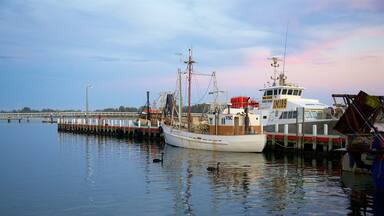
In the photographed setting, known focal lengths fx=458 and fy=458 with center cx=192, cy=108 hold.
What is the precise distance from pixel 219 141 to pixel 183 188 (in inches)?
829

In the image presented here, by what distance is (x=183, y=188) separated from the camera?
26.5 metres

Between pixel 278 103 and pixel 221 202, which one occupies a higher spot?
pixel 278 103

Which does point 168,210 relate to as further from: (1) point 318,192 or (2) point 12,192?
(2) point 12,192

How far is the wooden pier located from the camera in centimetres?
7081

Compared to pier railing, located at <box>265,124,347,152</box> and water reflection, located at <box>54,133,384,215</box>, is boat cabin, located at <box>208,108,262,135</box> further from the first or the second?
water reflection, located at <box>54,133,384,215</box>

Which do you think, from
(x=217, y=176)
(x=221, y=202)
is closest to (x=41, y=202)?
(x=221, y=202)

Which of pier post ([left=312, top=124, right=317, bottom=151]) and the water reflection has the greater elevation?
pier post ([left=312, top=124, right=317, bottom=151])

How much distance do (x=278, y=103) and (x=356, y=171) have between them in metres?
21.6

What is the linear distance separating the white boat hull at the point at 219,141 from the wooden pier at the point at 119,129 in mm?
14643

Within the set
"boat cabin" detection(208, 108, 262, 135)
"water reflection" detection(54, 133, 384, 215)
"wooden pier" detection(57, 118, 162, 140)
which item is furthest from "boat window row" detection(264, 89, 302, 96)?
"wooden pier" detection(57, 118, 162, 140)

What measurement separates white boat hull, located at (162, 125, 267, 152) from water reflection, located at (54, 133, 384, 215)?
2.37m

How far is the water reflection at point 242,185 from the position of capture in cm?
2139

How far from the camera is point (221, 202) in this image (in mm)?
22562

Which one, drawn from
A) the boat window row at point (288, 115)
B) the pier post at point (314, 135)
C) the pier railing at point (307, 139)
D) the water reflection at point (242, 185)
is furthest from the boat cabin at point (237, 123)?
the pier post at point (314, 135)
